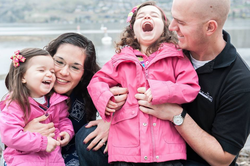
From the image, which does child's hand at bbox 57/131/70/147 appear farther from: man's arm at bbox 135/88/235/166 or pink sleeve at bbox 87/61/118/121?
man's arm at bbox 135/88/235/166

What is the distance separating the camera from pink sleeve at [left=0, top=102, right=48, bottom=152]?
7.33 feet

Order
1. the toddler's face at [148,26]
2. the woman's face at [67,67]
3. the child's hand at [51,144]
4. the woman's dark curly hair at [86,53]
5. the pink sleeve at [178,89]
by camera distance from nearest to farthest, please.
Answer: the pink sleeve at [178,89], the child's hand at [51,144], the toddler's face at [148,26], the woman's face at [67,67], the woman's dark curly hair at [86,53]

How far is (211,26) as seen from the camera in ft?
7.24

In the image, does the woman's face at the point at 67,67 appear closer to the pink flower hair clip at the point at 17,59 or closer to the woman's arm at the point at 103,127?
the pink flower hair clip at the point at 17,59

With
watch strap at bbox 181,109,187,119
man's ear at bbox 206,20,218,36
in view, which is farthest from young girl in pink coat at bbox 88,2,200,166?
man's ear at bbox 206,20,218,36

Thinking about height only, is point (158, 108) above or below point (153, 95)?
below

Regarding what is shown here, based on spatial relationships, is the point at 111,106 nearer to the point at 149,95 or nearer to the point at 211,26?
the point at 149,95

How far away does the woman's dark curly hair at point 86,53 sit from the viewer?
9.18ft

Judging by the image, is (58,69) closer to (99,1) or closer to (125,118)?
(125,118)

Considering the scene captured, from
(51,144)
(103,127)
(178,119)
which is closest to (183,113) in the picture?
(178,119)

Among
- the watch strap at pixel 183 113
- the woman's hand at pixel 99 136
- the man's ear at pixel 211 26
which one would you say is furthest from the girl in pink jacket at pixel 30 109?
the man's ear at pixel 211 26

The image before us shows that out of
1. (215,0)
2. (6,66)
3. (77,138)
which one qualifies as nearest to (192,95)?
(215,0)

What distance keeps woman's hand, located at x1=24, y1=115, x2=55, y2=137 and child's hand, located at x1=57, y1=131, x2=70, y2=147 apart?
0.11m

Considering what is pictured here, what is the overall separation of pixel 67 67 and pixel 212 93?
4.32 ft
